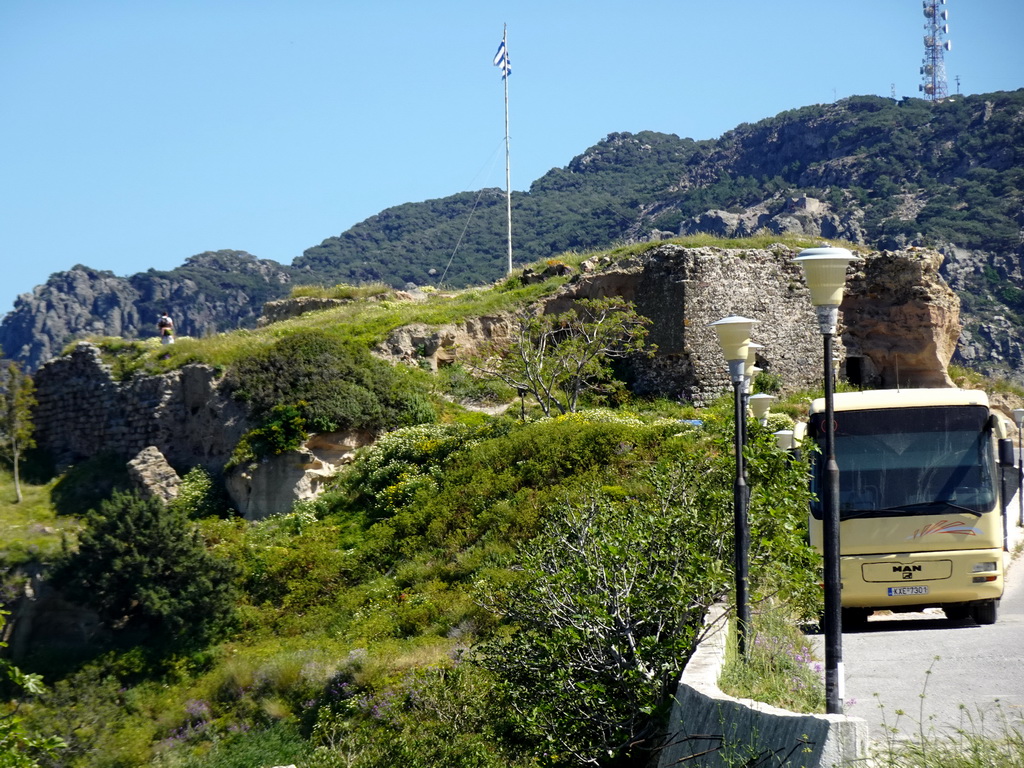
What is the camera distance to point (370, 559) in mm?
20188

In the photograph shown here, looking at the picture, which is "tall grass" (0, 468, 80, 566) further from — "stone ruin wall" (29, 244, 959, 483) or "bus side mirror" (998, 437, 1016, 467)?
"bus side mirror" (998, 437, 1016, 467)

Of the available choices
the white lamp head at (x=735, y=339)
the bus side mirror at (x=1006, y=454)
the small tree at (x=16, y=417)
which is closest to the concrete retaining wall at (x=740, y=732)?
the white lamp head at (x=735, y=339)

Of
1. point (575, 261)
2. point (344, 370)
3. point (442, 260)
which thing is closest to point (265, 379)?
point (344, 370)

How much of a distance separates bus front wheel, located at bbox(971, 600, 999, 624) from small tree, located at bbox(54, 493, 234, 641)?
12063mm

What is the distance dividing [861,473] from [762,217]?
63522mm

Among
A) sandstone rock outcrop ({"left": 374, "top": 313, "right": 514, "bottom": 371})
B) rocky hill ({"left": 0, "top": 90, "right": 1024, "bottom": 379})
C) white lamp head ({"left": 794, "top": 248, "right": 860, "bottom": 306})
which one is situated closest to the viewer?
white lamp head ({"left": 794, "top": 248, "right": 860, "bottom": 306})

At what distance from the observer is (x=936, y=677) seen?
30.1ft

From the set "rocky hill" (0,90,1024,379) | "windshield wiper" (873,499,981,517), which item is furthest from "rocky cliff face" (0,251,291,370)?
"windshield wiper" (873,499,981,517)

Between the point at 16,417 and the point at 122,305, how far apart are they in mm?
68233

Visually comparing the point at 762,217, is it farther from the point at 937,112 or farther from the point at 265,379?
the point at 265,379

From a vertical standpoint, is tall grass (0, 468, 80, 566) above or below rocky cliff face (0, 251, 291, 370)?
below

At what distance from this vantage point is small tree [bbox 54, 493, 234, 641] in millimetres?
19172

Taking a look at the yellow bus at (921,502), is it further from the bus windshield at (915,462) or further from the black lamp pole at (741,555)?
the black lamp pole at (741,555)

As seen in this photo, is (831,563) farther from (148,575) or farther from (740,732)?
(148,575)
